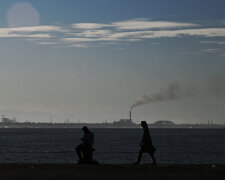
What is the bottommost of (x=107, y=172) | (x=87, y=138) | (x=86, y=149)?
(x=107, y=172)

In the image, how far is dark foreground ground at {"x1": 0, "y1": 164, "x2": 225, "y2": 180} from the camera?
787 inches

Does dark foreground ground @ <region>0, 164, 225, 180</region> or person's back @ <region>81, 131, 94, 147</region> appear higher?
person's back @ <region>81, 131, 94, 147</region>

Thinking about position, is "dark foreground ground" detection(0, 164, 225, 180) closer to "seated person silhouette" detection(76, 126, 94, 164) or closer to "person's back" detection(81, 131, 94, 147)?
"seated person silhouette" detection(76, 126, 94, 164)

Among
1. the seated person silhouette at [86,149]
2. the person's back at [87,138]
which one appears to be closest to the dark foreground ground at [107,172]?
the seated person silhouette at [86,149]

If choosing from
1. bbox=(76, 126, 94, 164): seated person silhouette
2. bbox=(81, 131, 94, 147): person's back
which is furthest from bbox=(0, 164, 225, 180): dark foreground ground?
bbox=(81, 131, 94, 147): person's back

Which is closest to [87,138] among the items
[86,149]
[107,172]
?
[86,149]

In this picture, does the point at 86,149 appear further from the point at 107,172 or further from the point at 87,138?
the point at 107,172

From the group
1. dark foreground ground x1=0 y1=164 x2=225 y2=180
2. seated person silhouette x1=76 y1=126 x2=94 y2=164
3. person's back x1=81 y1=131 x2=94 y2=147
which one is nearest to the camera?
dark foreground ground x1=0 y1=164 x2=225 y2=180

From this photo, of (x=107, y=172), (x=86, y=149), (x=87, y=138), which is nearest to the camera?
(x=107, y=172)

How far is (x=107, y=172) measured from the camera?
21.5 m

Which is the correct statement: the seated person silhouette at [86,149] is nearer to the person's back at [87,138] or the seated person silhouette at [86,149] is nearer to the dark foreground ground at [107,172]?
the person's back at [87,138]

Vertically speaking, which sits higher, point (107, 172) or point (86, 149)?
point (86, 149)

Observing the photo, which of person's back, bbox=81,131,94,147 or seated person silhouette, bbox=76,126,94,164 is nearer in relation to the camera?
seated person silhouette, bbox=76,126,94,164

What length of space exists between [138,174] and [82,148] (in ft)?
16.0
